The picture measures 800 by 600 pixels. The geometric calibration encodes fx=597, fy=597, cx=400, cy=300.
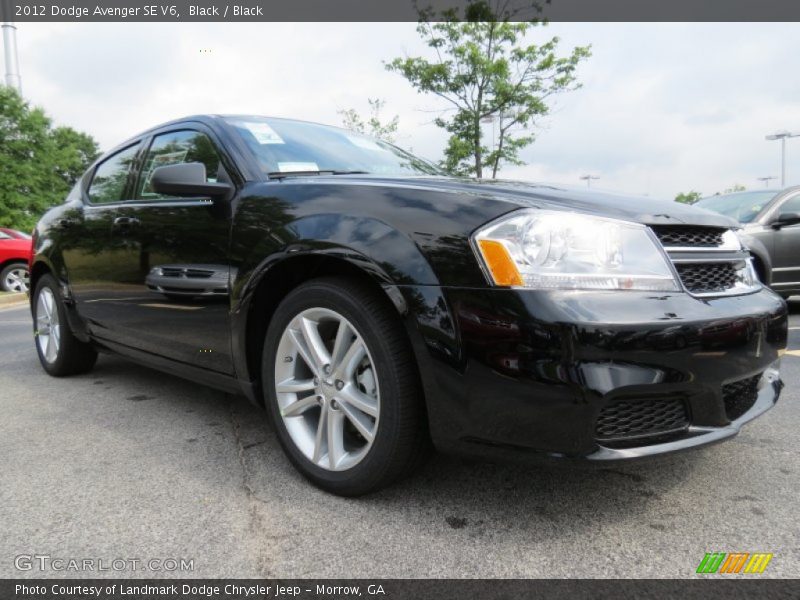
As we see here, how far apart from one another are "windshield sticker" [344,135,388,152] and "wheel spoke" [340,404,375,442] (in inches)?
60.7

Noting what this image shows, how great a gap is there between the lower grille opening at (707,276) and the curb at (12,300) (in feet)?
36.2

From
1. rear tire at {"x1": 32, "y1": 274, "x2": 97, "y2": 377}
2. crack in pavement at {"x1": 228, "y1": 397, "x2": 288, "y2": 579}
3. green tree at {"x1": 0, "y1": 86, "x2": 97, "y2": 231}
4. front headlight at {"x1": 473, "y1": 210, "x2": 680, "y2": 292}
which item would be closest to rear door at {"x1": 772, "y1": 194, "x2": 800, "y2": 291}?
front headlight at {"x1": 473, "y1": 210, "x2": 680, "y2": 292}

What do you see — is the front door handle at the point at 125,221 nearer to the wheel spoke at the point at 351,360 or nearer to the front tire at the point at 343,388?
the front tire at the point at 343,388

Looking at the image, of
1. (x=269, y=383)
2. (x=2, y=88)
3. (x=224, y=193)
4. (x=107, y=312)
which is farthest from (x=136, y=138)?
(x=2, y=88)

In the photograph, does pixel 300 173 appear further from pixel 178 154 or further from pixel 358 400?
pixel 358 400

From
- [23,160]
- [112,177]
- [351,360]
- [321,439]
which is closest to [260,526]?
[321,439]

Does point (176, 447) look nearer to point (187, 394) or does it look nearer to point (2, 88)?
point (187, 394)

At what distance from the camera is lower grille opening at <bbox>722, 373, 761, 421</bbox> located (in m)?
1.83

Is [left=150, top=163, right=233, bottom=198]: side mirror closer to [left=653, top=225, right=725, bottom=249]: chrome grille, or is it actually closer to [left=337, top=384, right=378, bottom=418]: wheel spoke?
[left=337, top=384, right=378, bottom=418]: wheel spoke

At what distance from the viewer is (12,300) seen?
10.5m

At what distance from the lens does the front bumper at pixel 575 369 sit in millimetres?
1560

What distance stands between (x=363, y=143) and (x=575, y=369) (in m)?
1.94

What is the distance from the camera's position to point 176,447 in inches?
100

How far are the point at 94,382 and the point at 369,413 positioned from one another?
104 inches
